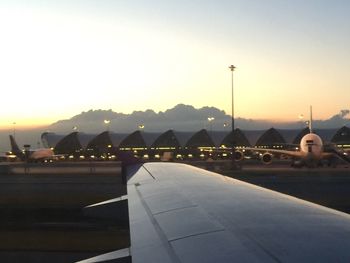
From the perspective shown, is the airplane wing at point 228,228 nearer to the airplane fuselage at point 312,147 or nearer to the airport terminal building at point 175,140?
the airplane fuselage at point 312,147

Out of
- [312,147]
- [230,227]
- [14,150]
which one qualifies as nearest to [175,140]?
[14,150]

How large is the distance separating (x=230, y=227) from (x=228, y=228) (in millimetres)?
36

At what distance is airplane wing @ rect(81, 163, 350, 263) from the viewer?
3.24 meters

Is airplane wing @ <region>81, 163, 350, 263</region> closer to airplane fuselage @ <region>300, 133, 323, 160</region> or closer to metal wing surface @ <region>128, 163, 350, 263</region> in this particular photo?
metal wing surface @ <region>128, 163, 350, 263</region>

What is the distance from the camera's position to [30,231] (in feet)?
43.9

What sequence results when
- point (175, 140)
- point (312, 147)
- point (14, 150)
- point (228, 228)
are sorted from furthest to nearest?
point (175, 140)
point (14, 150)
point (312, 147)
point (228, 228)

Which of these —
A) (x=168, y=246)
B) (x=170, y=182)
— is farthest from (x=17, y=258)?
(x=168, y=246)

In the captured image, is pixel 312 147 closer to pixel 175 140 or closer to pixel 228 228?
pixel 228 228

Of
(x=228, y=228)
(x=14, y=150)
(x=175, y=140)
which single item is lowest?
(x=14, y=150)

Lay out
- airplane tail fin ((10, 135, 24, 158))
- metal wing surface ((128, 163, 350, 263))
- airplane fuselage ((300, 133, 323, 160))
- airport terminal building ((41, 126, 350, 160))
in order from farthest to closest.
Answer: airport terminal building ((41, 126, 350, 160))
airplane tail fin ((10, 135, 24, 158))
airplane fuselage ((300, 133, 323, 160))
metal wing surface ((128, 163, 350, 263))

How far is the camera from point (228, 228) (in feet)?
13.1

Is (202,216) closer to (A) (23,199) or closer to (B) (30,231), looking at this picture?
(B) (30,231)

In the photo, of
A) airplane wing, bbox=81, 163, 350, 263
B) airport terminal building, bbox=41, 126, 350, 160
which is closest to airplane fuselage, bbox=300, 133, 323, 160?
airplane wing, bbox=81, 163, 350, 263

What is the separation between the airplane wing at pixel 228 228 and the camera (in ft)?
10.6
